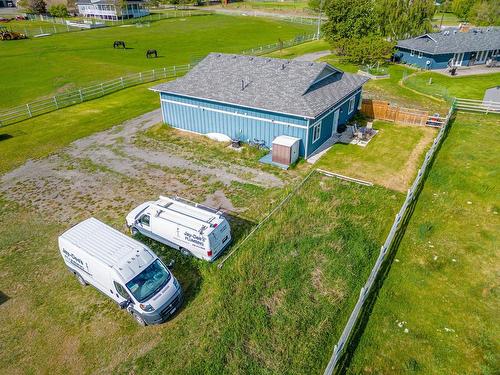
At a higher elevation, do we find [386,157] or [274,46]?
[274,46]

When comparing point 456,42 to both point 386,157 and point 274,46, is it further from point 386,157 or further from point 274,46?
point 386,157

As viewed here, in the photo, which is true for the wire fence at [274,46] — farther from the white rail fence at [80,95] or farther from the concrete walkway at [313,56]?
the white rail fence at [80,95]

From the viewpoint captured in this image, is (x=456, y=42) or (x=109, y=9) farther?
(x=109, y=9)

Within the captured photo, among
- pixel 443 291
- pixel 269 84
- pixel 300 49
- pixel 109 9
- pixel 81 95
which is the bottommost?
pixel 443 291

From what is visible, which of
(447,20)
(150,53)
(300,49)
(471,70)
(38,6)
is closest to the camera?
(471,70)

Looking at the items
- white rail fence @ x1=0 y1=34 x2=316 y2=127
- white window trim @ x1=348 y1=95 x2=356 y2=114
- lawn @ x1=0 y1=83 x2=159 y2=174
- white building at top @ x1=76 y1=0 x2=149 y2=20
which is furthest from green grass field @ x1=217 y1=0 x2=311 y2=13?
white window trim @ x1=348 y1=95 x2=356 y2=114

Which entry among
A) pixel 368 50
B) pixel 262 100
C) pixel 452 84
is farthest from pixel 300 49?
pixel 262 100
